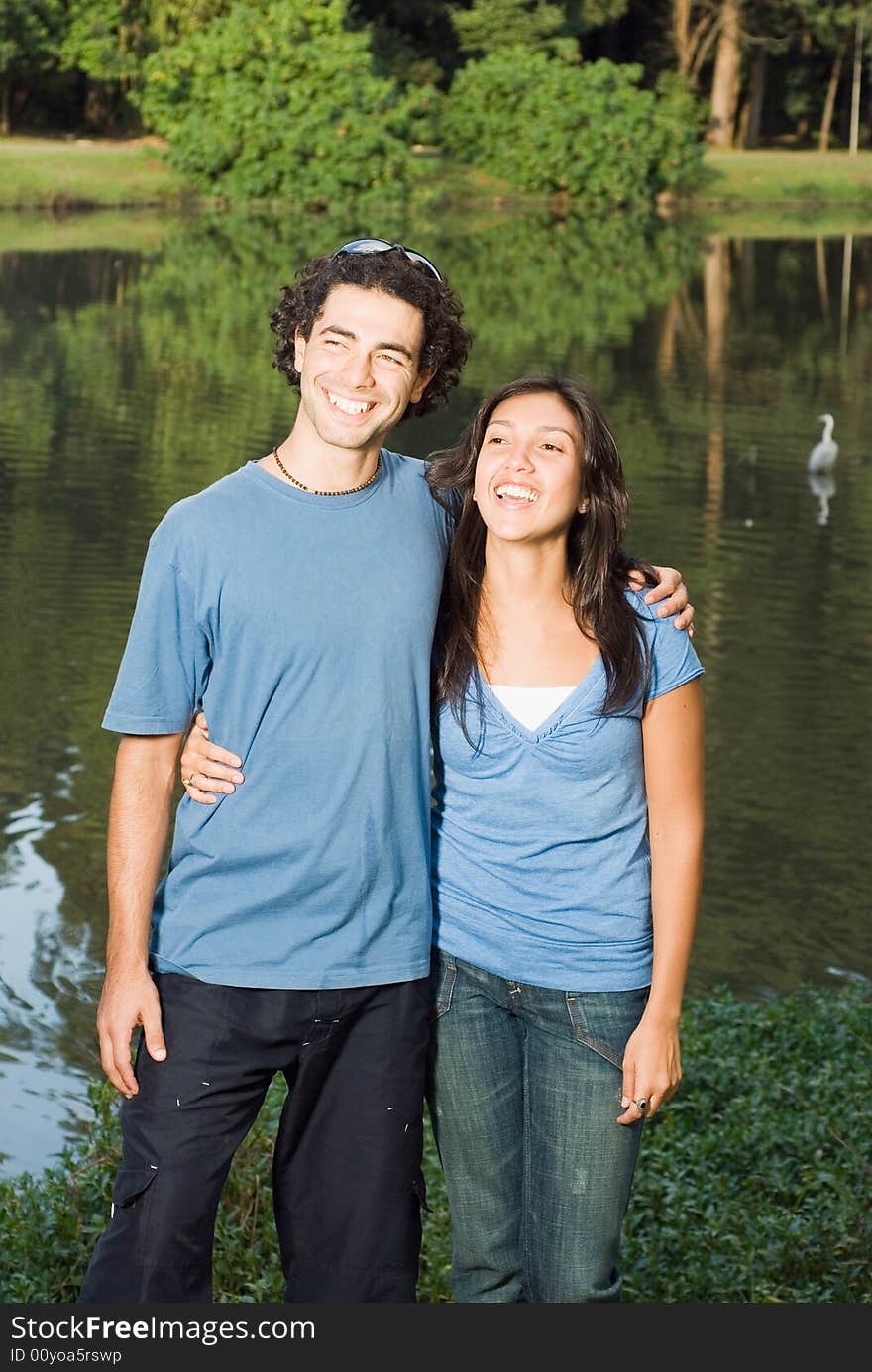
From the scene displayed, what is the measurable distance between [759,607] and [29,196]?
25.4m

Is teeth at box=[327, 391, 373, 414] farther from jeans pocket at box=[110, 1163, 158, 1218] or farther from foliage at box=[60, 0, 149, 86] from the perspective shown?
foliage at box=[60, 0, 149, 86]

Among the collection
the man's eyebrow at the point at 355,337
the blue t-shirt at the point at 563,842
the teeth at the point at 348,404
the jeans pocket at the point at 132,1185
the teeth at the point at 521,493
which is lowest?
the jeans pocket at the point at 132,1185

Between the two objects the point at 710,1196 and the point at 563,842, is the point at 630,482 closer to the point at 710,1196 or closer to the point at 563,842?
the point at 710,1196

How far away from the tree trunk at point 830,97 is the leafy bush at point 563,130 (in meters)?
9.89

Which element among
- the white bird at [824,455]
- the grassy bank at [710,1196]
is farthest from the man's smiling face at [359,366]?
A: the white bird at [824,455]

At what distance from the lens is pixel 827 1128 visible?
4727mm

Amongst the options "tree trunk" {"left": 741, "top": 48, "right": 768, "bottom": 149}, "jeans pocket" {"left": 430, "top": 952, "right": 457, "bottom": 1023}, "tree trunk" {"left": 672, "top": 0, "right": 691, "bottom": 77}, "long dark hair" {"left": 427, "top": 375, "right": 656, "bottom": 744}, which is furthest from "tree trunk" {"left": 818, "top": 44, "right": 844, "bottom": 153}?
"jeans pocket" {"left": 430, "top": 952, "right": 457, "bottom": 1023}

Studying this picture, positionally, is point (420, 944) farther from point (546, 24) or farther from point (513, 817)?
point (546, 24)

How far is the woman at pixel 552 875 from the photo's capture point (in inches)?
115

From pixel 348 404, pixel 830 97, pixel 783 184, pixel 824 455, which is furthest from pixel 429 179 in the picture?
pixel 348 404

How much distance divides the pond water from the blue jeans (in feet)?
8.03

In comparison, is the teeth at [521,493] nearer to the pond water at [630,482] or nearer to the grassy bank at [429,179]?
the pond water at [630,482]

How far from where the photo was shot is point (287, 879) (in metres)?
2.89

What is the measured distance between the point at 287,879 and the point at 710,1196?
1997 millimetres
